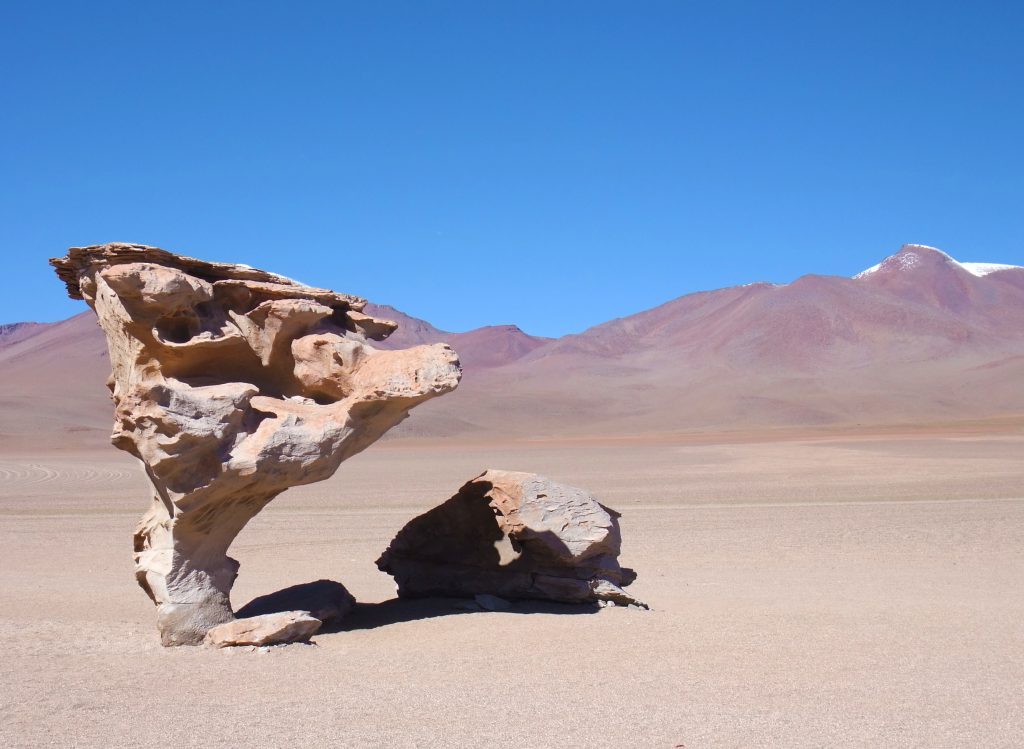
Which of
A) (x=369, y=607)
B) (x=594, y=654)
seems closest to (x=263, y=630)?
(x=369, y=607)

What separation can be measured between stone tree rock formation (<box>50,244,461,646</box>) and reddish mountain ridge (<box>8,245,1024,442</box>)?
59.9 metres

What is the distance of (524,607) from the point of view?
10.3m

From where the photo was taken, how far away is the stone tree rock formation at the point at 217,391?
8414 mm

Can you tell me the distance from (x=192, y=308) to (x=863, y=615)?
7.56 m

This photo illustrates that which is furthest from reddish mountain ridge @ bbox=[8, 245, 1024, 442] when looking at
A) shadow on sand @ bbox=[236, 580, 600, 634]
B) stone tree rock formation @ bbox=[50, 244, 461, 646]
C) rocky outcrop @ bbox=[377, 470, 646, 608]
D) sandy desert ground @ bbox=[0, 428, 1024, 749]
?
stone tree rock formation @ bbox=[50, 244, 461, 646]

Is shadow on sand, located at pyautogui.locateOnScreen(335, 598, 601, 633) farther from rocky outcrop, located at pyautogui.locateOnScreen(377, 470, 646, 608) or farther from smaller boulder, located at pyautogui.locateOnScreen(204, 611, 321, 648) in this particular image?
smaller boulder, located at pyautogui.locateOnScreen(204, 611, 321, 648)

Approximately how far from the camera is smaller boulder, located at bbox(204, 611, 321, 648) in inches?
338

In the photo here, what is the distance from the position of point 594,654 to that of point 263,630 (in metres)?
2.95

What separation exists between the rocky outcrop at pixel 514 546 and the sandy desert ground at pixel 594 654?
43cm

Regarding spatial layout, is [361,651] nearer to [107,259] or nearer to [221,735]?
[221,735]

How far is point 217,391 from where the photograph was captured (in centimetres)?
860

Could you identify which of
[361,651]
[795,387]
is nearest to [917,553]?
[361,651]

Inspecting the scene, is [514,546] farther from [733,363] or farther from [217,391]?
[733,363]

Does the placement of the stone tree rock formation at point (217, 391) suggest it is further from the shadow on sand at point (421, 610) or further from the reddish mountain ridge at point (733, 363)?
the reddish mountain ridge at point (733, 363)
